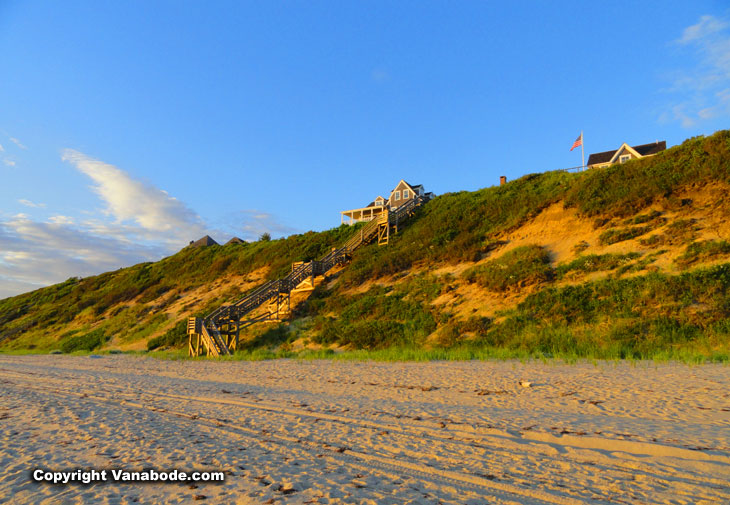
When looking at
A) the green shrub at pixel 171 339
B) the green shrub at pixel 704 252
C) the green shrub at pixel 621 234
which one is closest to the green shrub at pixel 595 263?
the green shrub at pixel 621 234

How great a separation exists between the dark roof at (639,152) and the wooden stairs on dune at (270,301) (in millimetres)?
30737

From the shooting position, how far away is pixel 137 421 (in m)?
6.98

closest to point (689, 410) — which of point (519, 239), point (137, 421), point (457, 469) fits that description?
point (457, 469)

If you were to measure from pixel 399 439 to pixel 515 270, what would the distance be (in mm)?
17769

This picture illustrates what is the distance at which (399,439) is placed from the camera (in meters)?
5.66

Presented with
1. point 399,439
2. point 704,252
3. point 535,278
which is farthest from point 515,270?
point 399,439

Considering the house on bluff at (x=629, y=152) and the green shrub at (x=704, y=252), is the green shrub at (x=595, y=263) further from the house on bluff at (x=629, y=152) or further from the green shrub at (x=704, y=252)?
the house on bluff at (x=629, y=152)

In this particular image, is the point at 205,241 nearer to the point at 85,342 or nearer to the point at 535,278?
the point at 85,342

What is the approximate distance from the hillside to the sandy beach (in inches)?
221

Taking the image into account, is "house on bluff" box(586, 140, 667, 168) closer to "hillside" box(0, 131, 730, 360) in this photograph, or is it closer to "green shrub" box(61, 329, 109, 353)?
"hillside" box(0, 131, 730, 360)

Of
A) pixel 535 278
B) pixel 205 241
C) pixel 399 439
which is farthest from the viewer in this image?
pixel 205 241

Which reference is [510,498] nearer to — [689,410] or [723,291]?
[689,410]

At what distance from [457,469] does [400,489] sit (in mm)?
822

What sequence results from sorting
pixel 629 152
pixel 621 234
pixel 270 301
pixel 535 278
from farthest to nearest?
1. pixel 629 152
2. pixel 270 301
3. pixel 621 234
4. pixel 535 278
